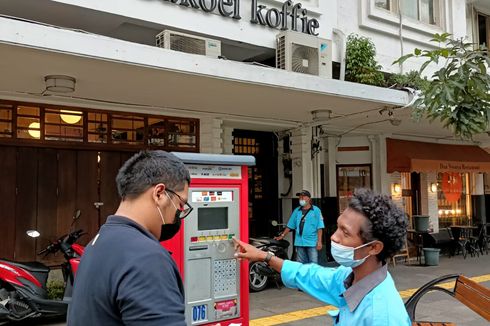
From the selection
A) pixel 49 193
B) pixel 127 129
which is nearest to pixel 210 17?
pixel 127 129

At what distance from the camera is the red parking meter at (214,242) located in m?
4.20

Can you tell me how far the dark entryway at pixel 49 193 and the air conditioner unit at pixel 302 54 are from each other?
3237mm

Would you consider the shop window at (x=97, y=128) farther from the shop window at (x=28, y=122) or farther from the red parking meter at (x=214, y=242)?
the red parking meter at (x=214, y=242)

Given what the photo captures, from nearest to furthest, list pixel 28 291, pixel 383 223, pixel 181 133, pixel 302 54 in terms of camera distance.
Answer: pixel 383 223 → pixel 28 291 → pixel 302 54 → pixel 181 133

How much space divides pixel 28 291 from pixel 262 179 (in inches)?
240

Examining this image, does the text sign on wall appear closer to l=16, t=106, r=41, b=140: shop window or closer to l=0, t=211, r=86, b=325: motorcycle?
l=0, t=211, r=86, b=325: motorcycle

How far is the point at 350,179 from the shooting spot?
1256 centimetres

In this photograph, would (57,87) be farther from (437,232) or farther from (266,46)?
(437,232)

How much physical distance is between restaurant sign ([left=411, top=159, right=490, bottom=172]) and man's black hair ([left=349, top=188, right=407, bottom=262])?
10.4 m

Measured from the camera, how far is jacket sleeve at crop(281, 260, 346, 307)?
105 inches

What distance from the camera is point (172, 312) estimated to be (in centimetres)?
151

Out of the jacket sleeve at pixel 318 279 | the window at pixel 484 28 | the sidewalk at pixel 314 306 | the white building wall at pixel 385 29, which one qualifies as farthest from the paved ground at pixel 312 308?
the window at pixel 484 28

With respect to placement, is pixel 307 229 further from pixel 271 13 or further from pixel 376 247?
pixel 376 247

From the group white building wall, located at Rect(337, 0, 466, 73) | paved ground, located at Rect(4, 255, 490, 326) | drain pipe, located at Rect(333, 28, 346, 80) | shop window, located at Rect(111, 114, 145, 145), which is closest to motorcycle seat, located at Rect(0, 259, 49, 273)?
paved ground, located at Rect(4, 255, 490, 326)
